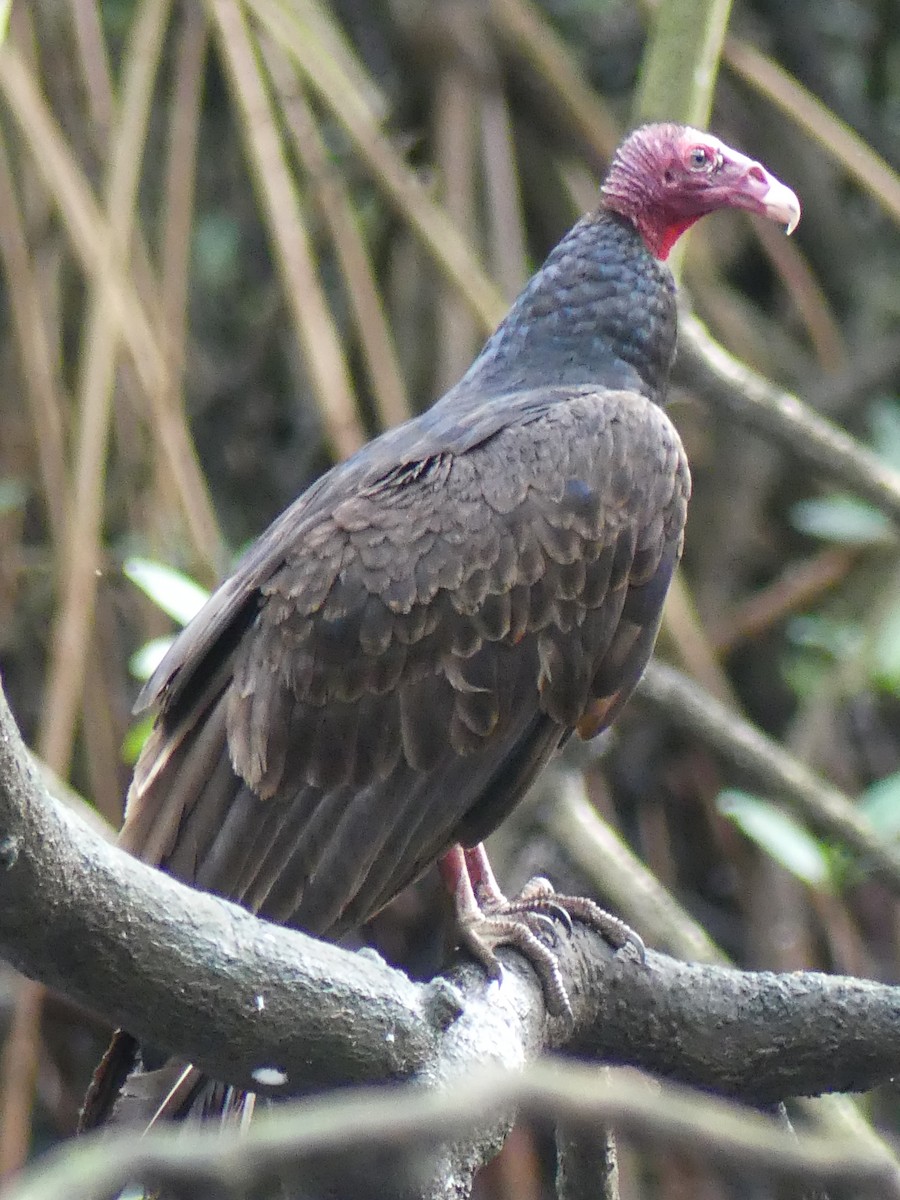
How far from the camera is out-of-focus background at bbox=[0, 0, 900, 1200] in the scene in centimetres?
452

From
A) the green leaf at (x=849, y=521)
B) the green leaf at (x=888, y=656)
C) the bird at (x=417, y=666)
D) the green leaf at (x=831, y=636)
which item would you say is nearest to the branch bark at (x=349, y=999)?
the bird at (x=417, y=666)

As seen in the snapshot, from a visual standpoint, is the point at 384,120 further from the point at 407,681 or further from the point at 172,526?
the point at 407,681

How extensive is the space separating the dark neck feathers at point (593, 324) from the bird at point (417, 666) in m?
0.24

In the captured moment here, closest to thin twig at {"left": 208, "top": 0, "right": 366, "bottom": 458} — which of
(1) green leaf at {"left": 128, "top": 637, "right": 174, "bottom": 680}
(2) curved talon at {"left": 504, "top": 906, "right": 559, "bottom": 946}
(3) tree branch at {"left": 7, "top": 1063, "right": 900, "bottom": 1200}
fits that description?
(1) green leaf at {"left": 128, "top": 637, "right": 174, "bottom": 680}

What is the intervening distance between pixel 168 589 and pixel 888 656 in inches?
79.2

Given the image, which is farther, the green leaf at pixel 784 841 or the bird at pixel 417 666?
the green leaf at pixel 784 841

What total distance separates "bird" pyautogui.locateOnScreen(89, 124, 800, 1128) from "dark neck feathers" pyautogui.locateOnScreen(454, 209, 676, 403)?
242 mm

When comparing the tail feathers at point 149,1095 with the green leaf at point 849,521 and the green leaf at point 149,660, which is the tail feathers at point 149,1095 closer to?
the green leaf at point 149,660

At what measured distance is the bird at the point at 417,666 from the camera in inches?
108

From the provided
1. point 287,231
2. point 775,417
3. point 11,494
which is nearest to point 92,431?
point 11,494

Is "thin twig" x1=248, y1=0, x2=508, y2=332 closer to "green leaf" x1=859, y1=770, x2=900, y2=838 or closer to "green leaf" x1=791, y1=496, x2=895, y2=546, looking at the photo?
"green leaf" x1=791, y1=496, x2=895, y2=546

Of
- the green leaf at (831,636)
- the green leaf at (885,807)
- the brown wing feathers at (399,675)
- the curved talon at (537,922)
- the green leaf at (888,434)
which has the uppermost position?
the brown wing feathers at (399,675)

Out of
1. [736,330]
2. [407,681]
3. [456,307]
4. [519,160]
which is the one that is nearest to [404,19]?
[519,160]

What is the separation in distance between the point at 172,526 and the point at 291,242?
2.82 feet
